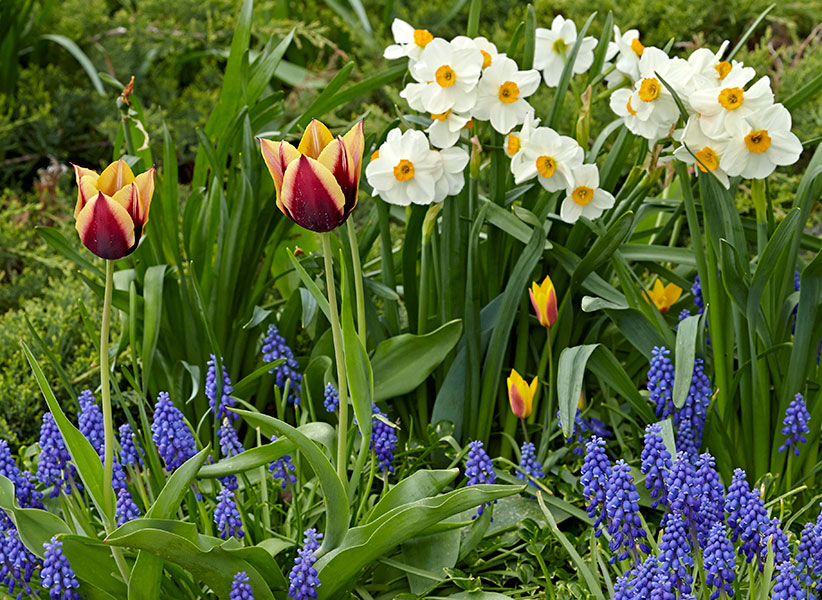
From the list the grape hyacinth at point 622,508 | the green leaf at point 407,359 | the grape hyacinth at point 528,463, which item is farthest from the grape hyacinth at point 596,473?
the green leaf at point 407,359

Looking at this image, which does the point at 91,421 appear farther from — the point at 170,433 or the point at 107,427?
the point at 107,427

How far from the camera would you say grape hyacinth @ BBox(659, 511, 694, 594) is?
1.27m

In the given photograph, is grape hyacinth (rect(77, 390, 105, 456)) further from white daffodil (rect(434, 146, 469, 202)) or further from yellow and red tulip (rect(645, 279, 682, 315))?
yellow and red tulip (rect(645, 279, 682, 315))

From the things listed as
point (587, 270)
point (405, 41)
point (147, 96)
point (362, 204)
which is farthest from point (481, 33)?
point (587, 270)

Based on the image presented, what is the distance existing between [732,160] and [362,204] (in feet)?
5.45

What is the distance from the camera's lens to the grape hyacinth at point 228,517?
1.46m

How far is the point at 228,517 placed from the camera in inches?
58.4

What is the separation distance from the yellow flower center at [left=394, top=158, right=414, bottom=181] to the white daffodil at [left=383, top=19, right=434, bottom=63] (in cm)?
28

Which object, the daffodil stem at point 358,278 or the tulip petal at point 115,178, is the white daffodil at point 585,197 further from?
the tulip petal at point 115,178

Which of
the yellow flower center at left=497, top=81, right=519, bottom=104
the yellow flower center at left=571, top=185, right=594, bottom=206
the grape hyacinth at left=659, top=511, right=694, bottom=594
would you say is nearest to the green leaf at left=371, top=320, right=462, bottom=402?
the yellow flower center at left=571, top=185, right=594, bottom=206

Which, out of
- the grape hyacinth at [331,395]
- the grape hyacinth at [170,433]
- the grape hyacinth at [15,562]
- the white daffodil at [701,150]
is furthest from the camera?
the grape hyacinth at [331,395]

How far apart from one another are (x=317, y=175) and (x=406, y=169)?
21.2 inches

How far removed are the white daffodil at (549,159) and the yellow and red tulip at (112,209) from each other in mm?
771

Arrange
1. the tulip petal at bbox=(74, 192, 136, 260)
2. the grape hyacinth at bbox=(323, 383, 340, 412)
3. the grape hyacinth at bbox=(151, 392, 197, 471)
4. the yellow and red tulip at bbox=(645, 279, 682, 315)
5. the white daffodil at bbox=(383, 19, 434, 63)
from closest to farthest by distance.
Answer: the tulip petal at bbox=(74, 192, 136, 260), the grape hyacinth at bbox=(151, 392, 197, 471), the grape hyacinth at bbox=(323, 383, 340, 412), the white daffodil at bbox=(383, 19, 434, 63), the yellow and red tulip at bbox=(645, 279, 682, 315)
